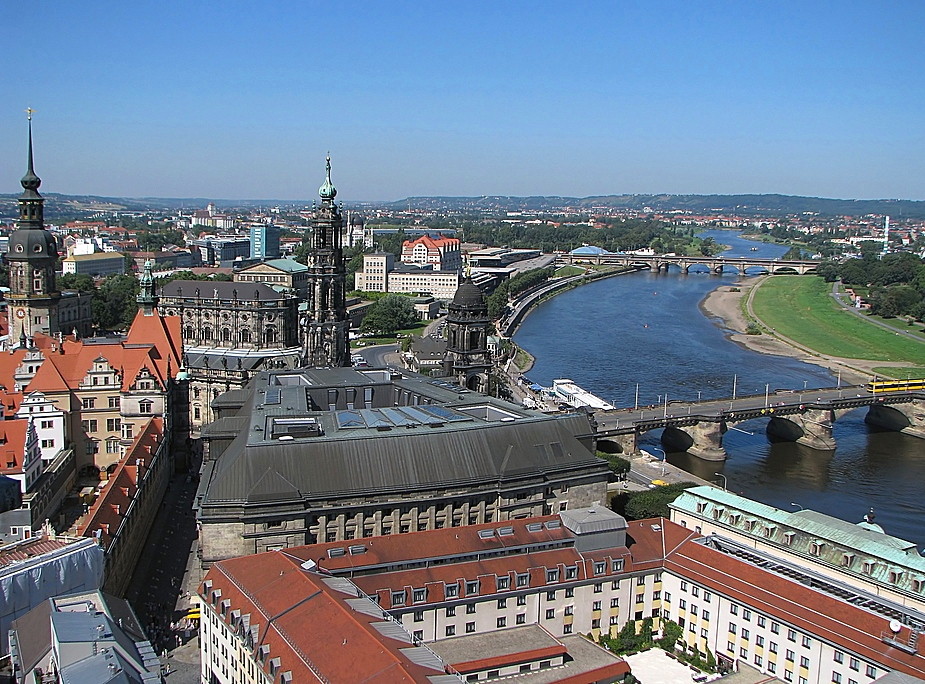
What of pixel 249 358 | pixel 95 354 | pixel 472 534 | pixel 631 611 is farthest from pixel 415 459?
pixel 249 358

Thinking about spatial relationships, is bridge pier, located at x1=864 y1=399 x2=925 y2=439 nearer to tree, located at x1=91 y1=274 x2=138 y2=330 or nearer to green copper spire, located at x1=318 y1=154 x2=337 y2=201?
green copper spire, located at x1=318 y1=154 x2=337 y2=201

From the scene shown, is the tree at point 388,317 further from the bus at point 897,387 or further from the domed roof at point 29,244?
the bus at point 897,387

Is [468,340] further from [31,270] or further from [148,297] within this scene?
[31,270]

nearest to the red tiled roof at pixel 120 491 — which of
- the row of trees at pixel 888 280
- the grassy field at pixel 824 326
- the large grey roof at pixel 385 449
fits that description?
the large grey roof at pixel 385 449

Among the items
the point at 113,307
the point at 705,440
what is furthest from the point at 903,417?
the point at 113,307

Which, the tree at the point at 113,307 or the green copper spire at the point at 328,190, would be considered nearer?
the green copper spire at the point at 328,190
